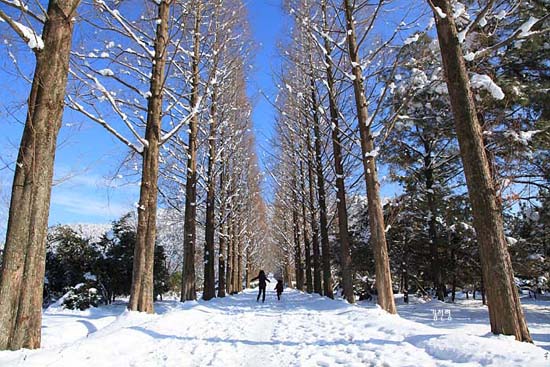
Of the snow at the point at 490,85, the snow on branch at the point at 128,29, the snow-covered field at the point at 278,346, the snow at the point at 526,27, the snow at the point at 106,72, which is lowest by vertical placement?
the snow-covered field at the point at 278,346

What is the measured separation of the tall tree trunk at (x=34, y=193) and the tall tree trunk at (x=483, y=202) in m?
5.15

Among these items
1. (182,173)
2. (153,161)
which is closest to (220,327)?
(153,161)

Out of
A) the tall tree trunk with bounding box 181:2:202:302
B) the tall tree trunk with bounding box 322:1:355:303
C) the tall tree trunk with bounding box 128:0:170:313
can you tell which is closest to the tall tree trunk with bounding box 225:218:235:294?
the tall tree trunk with bounding box 181:2:202:302

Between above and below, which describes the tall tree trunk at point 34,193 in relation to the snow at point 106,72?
below

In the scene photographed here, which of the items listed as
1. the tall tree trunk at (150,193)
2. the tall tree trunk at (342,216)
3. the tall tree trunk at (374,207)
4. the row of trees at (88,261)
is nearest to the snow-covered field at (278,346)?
the tall tree trunk at (150,193)

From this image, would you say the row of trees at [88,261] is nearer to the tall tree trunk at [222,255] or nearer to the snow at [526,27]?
the tall tree trunk at [222,255]

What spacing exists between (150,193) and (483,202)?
656 centimetres

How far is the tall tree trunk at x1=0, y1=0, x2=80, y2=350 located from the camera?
4.12 meters

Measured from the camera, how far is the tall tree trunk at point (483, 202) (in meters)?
4.38

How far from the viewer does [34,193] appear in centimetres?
443

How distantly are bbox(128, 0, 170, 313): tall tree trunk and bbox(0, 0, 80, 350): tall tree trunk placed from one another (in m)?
3.42

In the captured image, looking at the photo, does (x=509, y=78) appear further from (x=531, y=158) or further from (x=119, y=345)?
(x=119, y=345)

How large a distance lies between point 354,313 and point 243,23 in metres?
13.0

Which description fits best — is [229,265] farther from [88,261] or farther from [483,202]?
[483,202]
